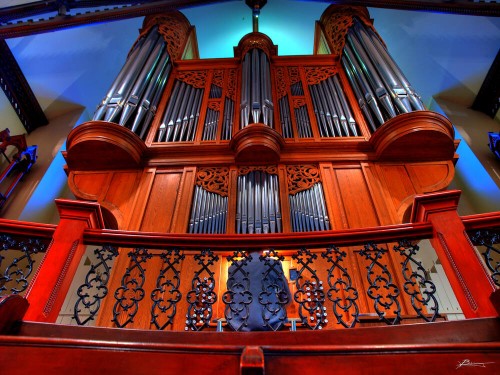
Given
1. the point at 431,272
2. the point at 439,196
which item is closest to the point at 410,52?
the point at 431,272

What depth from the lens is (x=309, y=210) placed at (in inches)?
164

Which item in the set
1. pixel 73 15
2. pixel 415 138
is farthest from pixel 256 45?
pixel 415 138

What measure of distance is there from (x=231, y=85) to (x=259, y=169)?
227cm

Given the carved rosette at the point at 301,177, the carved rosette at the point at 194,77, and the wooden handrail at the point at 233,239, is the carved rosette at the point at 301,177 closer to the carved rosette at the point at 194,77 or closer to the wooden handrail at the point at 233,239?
the wooden handrail at the point at 233,239

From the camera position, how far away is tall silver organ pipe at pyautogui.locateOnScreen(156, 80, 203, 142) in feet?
17.3

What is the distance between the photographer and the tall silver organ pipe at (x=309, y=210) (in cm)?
399

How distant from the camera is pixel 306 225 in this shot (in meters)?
4.00

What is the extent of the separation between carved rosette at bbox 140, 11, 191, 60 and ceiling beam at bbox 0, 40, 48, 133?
7.52ft

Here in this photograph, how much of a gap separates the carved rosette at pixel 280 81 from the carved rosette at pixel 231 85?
2.37 ft

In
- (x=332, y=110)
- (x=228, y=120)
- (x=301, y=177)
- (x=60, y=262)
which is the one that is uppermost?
(x=332, y=110)

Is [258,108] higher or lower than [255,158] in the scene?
higher

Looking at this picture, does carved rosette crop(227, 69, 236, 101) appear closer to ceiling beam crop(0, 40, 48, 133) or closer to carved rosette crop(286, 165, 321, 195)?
carved rosette crop(286, 165, 321, 195)

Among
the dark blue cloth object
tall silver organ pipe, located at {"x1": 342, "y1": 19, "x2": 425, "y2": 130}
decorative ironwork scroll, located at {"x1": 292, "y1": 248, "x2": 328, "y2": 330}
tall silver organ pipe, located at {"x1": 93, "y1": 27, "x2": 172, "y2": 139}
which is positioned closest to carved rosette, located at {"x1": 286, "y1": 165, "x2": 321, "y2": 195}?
tall silver organ pipe, located at {"x1": 342, "y1": 19, "x2": 425, "y2": 130}

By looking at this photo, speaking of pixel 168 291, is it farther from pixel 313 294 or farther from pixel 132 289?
pixel 313 294
